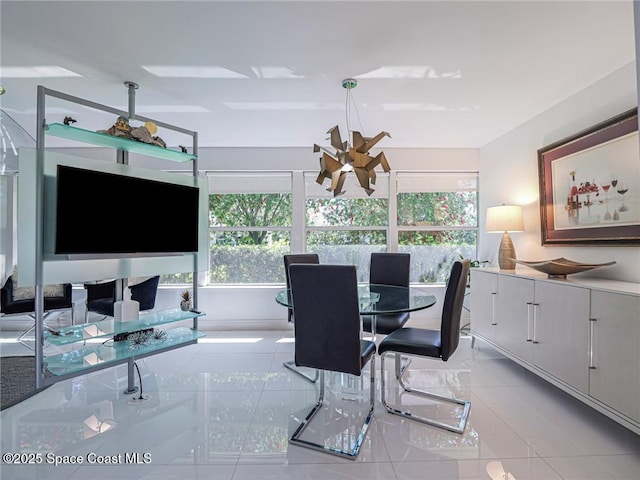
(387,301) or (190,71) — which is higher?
(190,71)

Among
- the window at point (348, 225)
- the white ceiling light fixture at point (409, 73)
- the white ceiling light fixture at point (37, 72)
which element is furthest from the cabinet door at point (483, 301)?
the white ceiling light fixture at point (37, 72)

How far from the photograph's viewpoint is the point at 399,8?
5.82 ft

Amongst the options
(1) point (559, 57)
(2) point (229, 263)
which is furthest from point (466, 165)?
(2) point (229, 263)

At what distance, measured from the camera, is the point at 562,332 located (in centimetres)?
221

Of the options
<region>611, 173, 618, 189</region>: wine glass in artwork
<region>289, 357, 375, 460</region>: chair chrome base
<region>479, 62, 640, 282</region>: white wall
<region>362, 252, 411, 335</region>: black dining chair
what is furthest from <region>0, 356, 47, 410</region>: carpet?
<region>611, 173, 618, 189</region>: wine glass in artwork

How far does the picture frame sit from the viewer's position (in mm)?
2236

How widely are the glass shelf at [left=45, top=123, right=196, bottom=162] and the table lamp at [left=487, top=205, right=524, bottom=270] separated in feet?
10.3

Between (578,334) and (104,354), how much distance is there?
3.33 meters

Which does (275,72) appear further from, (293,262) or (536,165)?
(536,165)

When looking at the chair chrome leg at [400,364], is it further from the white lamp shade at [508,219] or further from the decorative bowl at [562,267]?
the white lamp shade at [508,219]

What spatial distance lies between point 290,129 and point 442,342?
2.78m

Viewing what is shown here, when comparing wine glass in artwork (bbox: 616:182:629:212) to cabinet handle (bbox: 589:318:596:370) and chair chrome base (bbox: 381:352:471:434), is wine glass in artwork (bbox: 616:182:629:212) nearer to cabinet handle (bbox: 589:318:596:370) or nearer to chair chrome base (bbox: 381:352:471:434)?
cabinet handle (bbox: 589:318:596:370)

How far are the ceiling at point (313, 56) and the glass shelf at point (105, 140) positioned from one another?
55 cm

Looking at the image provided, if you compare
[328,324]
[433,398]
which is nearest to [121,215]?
[328,324]
